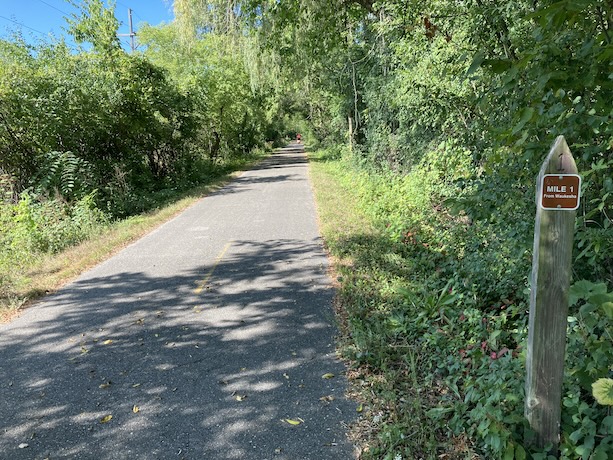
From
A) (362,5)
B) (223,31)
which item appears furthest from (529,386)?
(362,5)

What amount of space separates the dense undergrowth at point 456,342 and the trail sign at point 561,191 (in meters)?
0.42

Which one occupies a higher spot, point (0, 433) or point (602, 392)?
point (602, 392)

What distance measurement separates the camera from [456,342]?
12.5ft

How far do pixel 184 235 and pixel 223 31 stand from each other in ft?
15.0

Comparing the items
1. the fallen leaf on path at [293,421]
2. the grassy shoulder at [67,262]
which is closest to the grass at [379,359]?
the fallen leaf on path at [293,421]

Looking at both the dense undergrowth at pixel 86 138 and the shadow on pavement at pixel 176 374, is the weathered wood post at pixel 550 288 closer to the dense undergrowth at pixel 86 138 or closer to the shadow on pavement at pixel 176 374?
the shadow on pavement at pixel 176 374

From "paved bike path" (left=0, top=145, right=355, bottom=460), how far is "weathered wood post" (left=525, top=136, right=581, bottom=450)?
1.24 m

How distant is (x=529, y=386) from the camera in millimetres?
2297

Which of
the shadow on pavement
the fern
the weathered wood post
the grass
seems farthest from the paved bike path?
the fern

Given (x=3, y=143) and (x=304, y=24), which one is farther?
(x=3, y=143)

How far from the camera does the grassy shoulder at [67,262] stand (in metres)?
5.92

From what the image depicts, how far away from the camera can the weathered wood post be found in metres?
2.00

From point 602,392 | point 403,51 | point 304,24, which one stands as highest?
point 304,24

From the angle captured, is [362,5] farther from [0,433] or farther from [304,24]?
[0,433]
